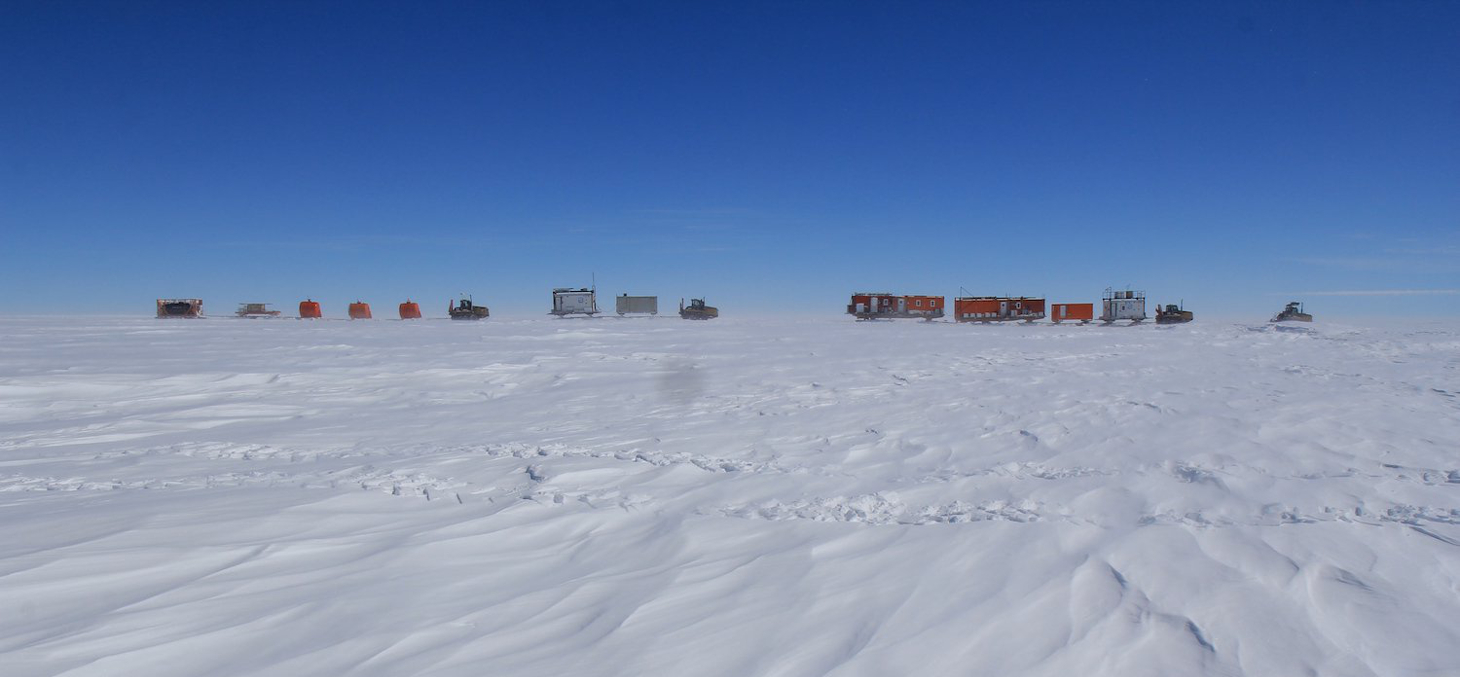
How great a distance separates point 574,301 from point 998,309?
2591cm

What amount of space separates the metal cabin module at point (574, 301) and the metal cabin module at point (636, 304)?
3586 millimetres

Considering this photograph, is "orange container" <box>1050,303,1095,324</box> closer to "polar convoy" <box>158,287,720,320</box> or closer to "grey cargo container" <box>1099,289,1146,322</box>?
"grey cargo container" <box>1099,289,1146,322</box>

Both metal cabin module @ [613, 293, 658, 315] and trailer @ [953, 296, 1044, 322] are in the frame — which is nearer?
trailer @ [953, 296, 1044, 322]

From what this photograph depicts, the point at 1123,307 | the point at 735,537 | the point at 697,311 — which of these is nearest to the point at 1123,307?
the point at 1123,307

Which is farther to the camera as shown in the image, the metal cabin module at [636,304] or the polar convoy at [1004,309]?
the metal cabin module at [636,304]

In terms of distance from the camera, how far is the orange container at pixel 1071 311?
132ft

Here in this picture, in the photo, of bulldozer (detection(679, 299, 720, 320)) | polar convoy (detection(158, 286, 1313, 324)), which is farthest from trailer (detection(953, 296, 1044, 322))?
bulldozer (detection(679, 299, 720, 320))

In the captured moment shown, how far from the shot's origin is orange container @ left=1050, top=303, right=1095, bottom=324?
40.4m

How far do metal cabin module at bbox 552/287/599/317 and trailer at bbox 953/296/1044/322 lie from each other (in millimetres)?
22567

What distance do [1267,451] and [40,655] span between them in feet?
23.6

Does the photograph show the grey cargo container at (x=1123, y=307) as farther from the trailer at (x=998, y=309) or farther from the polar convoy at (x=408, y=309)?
the polar convoy at (x=408, y=309)

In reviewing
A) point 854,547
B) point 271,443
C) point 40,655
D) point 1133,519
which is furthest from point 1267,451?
point 271,443

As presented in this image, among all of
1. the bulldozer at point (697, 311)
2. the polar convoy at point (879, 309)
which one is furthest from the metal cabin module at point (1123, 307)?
the bulldozer at point (697, 311)

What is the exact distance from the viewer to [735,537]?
12.4 feet
